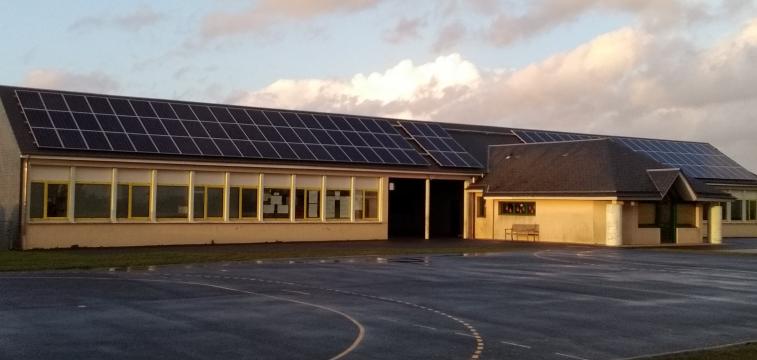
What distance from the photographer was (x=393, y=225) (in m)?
50.7

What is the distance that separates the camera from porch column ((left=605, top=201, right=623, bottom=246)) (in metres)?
40.4

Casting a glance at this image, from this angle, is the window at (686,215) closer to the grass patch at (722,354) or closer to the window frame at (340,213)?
the window frame at (340,213)

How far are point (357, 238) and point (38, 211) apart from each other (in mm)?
15012

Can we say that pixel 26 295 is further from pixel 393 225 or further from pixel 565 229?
pixel 393 225

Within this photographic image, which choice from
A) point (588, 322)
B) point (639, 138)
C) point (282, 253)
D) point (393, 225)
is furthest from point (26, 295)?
point (639, 138)

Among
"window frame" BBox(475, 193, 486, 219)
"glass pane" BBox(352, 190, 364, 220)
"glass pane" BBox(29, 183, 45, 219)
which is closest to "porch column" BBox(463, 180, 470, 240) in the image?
"window frame" BBox(475, 193, 486, 219)

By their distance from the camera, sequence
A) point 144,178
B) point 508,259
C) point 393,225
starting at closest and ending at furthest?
point 508,259
point 144,178
point 393,225

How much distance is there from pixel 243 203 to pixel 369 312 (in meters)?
23.6

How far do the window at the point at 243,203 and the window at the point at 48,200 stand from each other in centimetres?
723

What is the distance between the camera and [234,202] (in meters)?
38.5

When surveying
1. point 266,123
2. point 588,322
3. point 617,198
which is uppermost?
point 266,123

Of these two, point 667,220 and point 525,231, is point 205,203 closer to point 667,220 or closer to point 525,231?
point 525,231

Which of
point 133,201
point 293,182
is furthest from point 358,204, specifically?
point 133,201

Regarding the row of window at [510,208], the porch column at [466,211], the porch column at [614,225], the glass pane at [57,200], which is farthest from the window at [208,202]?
the porch column at [614,225]
